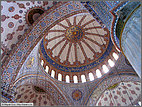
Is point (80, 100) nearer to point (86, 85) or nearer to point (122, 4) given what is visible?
point (86, 85)

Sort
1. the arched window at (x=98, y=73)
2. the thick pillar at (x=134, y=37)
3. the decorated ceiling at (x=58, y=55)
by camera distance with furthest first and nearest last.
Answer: the arched window at (x=98, y=73) → the decorated ceiling at (x=58, y=55) → the thick pillar at (x=134, y=37)

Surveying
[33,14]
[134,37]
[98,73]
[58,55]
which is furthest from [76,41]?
[134,37]

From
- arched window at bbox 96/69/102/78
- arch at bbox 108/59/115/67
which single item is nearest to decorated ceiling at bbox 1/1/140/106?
arched window at bbox 96/69/102/78

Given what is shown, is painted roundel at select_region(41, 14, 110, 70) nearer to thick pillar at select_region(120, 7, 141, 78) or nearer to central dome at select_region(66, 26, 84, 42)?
central dome at select_region(66, 26, 84, 42)

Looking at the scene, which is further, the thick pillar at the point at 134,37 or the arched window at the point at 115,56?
the arched window at the point at 115,56

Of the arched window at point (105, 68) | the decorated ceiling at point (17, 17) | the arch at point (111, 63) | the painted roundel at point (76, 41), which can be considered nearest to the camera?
the decorated ceiling at point (17, 17)

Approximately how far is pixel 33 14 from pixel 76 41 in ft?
18.7

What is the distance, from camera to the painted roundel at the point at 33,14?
7004 millimetres

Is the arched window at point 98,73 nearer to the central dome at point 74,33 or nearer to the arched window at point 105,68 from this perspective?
the arched window at point 105,68

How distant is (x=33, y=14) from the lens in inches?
281

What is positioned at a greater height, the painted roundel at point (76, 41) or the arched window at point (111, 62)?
the painted roundel at point (76, 41)

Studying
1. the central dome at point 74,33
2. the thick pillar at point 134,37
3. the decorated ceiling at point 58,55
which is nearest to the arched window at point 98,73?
the decorated ceiling at point 58,55

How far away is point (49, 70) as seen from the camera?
1004 centimetres

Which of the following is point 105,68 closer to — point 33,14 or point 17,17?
point 33,14
